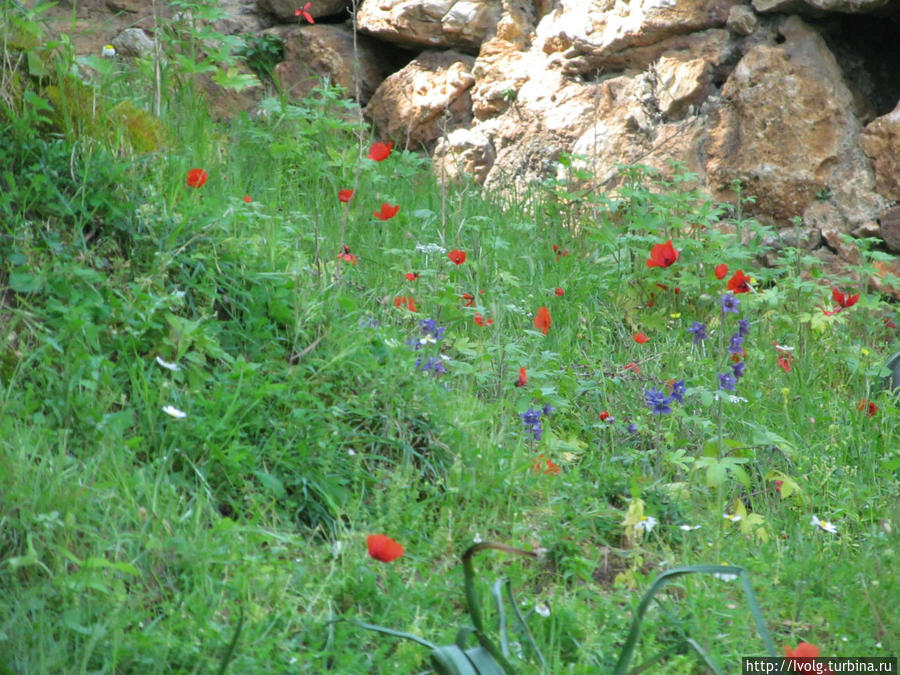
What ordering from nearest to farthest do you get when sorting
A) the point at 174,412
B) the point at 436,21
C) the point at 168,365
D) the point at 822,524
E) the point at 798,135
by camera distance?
the point at 174,412 → the point at 168,365 → the point at 822,524 → the point at 798,135 → the point at 436,21

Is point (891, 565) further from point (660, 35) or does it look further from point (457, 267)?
point (660, 35)

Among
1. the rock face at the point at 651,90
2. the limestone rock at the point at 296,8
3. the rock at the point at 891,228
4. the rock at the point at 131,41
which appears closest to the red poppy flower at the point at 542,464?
the rock face at the point at 651,90

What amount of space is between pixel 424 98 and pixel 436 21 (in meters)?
0.52

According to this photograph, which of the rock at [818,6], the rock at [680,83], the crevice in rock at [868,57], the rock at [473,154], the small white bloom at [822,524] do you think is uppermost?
the rock at [818,6]

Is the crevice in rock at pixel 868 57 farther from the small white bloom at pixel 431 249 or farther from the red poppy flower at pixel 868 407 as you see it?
the small white bloom at pixel 431 249

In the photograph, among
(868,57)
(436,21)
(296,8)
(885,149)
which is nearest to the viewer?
(885,149)

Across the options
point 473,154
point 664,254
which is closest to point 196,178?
point 664,254

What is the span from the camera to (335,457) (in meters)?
2.50

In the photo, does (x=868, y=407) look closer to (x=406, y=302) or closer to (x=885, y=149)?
(x=406, y=302)

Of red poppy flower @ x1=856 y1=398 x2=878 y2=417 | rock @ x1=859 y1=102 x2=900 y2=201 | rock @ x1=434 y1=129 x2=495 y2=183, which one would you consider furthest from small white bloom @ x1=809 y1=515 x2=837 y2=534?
rock @ x1=434 y1=129 x2=495 y2=183

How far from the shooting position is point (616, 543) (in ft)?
8.27

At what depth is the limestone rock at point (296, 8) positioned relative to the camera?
6402 mm

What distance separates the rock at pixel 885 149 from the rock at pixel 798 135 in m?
0.06

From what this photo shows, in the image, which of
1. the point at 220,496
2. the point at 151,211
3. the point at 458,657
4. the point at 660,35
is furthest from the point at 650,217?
the point at 458,657
